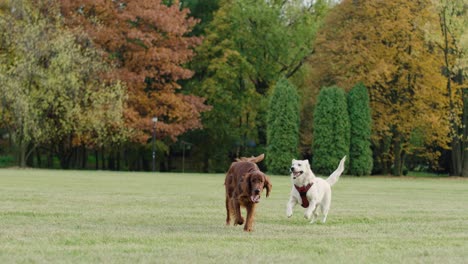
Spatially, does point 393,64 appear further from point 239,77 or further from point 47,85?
point 47,85

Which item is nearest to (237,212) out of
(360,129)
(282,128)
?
(282,128)

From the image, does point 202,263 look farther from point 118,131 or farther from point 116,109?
point 118,131

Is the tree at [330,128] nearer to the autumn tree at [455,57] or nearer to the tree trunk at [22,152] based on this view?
the autumn tree at [455,57]

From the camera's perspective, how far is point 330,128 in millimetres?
46875

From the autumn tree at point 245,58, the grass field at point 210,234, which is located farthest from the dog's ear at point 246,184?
the autumn tree at point 245,58

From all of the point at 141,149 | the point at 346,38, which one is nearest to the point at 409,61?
the point at 346,38

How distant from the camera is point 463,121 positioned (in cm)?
4997

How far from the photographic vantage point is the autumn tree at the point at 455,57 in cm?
4597

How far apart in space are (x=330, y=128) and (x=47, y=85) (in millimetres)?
16135

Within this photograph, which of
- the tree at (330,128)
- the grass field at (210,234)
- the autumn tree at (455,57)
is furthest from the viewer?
the tree at (330,128)

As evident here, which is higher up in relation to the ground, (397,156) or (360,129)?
(360,129)

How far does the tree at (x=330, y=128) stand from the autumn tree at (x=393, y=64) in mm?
2250

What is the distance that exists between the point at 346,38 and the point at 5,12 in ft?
67.9

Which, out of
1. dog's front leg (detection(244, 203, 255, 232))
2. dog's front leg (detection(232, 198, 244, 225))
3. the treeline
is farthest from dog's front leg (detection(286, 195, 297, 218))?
the treeline
